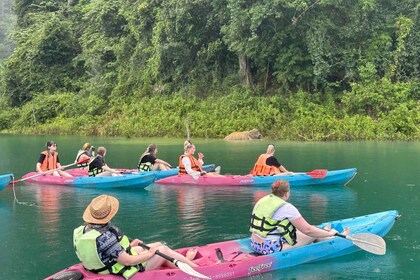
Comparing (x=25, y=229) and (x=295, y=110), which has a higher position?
(x=295, y=110)

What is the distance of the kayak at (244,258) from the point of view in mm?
4969

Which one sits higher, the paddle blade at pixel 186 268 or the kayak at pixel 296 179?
the kayak at pixel 296 179

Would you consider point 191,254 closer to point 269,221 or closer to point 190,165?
point 269,221

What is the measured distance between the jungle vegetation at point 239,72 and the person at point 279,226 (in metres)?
18.8

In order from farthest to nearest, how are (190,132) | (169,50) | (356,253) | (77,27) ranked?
(77,27) → (169,50) → (190,132) → (356,253)

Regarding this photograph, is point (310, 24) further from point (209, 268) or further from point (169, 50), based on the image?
point (209, 268)

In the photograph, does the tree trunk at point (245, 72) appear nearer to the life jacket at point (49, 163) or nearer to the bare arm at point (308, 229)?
the life jacket at point (49, 163)

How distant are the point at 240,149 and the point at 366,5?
10.7 m

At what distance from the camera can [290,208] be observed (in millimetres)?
5492

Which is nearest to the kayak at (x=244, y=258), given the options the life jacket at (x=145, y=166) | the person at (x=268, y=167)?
the person at (x=268, y=167)

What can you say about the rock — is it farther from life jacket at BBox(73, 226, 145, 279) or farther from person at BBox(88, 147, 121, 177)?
life jacket at BBox(73, 226, 145, 279)

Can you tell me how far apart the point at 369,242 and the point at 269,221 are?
1.34 metres

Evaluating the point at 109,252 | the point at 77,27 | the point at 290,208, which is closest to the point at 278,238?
the point at 290,208

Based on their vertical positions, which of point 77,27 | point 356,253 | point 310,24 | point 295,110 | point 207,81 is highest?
point 77,27
